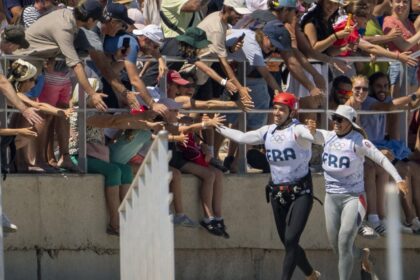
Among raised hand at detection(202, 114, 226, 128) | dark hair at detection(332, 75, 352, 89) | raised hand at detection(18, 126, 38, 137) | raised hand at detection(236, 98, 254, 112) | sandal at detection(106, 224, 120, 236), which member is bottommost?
sandal at detection(106, 224, 120, 236)

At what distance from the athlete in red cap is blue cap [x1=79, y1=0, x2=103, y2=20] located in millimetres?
1551

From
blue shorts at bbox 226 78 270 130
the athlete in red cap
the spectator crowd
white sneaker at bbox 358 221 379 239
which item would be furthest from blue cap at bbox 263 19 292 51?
white sneaker at bbox 358 221 379 239

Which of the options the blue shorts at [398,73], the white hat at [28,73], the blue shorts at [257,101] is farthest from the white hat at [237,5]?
the white hat at [28,73]

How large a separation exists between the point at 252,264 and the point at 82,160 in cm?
222

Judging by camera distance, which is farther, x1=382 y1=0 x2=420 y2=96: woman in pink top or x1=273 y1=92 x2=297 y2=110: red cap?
x1=382 y1=0 x2=420 y2=96: woman in pink top

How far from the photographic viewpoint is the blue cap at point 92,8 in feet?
36.0

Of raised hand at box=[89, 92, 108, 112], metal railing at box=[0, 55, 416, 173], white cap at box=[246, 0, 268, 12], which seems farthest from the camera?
white cap at box=[246, 0, 268, 12]

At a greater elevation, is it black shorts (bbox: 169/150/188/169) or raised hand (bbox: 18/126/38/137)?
raised hand (bbox: 18/126/38/137)

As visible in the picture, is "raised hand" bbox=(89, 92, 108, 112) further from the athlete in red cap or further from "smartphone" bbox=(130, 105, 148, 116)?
the athlete in red cap

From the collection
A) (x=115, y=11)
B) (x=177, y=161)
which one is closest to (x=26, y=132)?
(x=115, y=11)

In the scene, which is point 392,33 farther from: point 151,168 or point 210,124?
point 151,168

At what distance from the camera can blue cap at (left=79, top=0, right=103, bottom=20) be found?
1097cm

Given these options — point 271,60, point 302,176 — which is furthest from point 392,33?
point 302,176

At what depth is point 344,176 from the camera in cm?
1138
